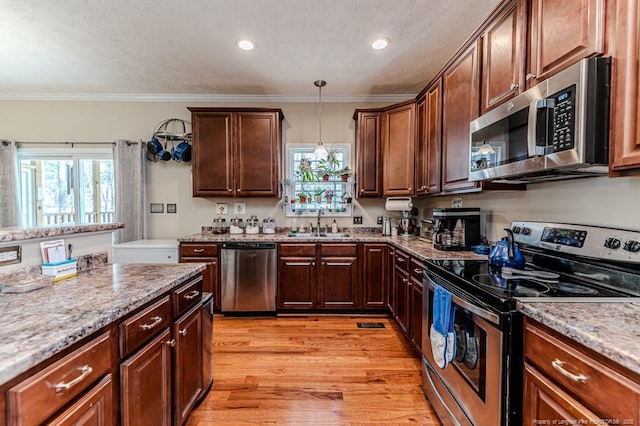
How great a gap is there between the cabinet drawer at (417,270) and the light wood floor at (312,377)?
682 mm

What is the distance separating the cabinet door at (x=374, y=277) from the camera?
10.4 ft

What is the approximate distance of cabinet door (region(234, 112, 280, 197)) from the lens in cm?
344

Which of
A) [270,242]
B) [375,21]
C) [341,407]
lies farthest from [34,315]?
[375,21]

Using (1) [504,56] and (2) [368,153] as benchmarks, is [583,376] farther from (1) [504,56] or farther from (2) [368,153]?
(2) [368,153]

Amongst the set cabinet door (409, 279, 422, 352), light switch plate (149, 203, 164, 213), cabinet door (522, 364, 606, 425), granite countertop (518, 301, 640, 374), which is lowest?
cabinet door (409, 279, 422, 352)

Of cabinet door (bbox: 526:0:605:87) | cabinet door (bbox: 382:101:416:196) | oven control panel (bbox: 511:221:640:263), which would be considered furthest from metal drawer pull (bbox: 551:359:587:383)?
cabinet door (bbox: 382:101:416:196)

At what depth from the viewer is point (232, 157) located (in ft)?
11.3

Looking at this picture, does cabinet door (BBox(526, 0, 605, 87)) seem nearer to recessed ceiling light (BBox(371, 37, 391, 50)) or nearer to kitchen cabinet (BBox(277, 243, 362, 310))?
recessed ceiling light (BBox(371, 37, 391, 50))

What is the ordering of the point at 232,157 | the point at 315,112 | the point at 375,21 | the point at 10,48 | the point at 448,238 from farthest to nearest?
1. the point at 315,112
2. the point at 232,157
3. the point at 10,48
4. the point at 448,238
5. the point at 375,21

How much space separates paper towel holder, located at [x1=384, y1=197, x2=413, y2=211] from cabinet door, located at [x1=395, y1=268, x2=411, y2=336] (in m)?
0.86

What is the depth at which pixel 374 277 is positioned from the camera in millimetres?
3191

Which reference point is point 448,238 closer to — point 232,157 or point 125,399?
point 125,399

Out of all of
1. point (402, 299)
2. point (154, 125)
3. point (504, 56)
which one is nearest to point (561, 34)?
point (504, 56)

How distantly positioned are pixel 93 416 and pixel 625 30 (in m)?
2.30
